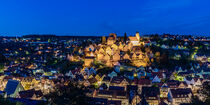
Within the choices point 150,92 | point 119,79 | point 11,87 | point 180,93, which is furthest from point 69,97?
point 11,87

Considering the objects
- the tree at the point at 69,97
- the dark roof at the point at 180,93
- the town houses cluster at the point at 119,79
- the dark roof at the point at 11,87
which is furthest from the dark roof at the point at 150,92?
the dark roof at the point at 11,87

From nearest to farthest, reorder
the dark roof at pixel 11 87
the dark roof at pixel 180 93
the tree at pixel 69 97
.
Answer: the tree at pixel 69 97 < the dark roof at pixel 180 93 < the dark roof at pixel 11 87

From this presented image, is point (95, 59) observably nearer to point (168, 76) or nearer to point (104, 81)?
point (104, 81)

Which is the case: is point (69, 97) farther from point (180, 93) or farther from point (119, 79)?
point (119, 79)

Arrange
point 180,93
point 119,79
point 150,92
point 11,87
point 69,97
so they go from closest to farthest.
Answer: point 69,97 < point 180,93 < point 150,92 < point 11,87 < point 119,79

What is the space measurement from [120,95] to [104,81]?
33.8 feet

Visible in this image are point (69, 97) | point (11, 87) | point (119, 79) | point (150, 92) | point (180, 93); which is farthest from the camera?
point (119, 79)

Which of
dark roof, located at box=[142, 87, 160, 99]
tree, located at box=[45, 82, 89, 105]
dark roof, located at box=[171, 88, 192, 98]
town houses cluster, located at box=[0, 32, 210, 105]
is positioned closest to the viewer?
tree, located at box=[45, 82, 89, 105]

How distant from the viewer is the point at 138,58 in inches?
2202

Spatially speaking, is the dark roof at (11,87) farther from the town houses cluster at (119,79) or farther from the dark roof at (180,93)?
the dark roof at (180,93)

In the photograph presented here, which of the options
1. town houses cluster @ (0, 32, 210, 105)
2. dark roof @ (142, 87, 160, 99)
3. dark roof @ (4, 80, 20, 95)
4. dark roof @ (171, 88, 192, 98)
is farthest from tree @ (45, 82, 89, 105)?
dark roof @ (4, 80, 20, 95)

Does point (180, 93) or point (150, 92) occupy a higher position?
point (150, 92)

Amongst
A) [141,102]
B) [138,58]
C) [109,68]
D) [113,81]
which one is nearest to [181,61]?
[138,58]

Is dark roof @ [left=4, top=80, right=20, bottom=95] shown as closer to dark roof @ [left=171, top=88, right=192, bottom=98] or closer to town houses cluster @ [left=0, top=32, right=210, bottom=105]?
town houses cluster @ [left=0, top=32, right=210, bottom=105]
